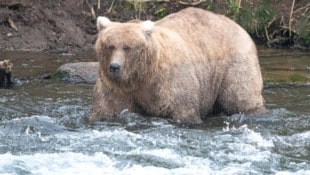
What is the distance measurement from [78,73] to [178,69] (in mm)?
3618

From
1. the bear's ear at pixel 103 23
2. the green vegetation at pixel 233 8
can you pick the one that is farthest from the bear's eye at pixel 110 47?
the green vegetation at pixel 233 8

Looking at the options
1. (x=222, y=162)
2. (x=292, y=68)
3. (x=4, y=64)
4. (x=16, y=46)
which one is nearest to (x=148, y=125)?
(x=222, y=162)

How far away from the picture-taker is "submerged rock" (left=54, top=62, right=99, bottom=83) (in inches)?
529

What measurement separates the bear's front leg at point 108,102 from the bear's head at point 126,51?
203 millimetres

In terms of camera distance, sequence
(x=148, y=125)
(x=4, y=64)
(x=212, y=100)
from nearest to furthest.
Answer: (x=148, y=125)
(x=212, y=100)
(x=4, y=64)

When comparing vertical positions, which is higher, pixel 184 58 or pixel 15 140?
pixel 184 58

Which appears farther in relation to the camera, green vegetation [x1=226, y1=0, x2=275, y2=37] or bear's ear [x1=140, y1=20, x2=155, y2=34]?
green vegetation [x1=226, y1=0, x2=275, y2=37]

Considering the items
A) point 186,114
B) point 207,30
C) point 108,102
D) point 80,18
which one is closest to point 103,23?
point 108,102

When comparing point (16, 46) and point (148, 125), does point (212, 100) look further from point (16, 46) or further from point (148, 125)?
point (16, 46)

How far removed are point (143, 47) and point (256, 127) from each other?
1739 mm

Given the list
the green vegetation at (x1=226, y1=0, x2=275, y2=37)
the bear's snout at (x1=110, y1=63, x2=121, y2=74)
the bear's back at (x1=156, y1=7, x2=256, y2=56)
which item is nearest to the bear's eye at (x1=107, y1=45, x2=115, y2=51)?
the bear's snout at (x1=110, y1=63, x2=121, y2=74)

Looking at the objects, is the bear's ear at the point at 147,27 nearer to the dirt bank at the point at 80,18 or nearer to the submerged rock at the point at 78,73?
the submerged rock at the point at 78,73

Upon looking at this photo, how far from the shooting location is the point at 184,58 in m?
10.3

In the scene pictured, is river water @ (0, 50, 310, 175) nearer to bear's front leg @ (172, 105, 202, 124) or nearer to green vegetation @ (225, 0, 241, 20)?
bear's front leg @ (172, 105, 202, 124)
